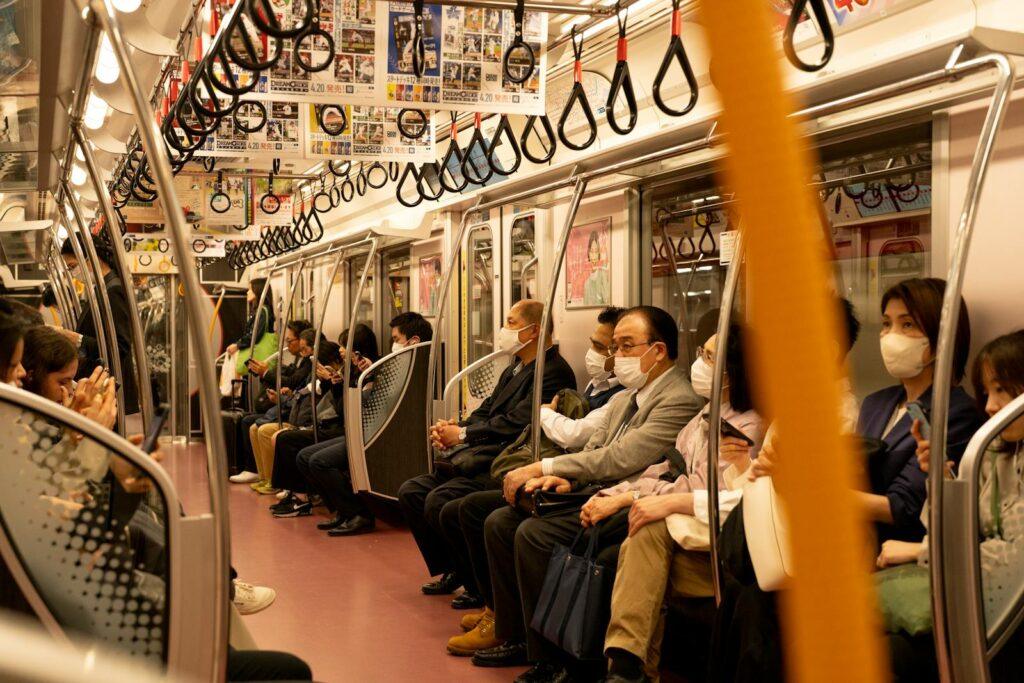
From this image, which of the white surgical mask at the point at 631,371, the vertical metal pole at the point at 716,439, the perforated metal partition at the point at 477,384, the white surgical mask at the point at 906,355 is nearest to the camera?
the white surgical mask at the point at 906,355

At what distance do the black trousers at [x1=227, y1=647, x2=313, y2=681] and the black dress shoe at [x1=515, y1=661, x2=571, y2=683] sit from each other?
1407 millimetres

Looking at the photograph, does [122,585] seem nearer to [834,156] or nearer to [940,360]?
[940,360]

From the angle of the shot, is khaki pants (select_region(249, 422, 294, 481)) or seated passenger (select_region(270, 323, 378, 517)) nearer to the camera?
seated passenger (select_region(270, 323, 378, 517))

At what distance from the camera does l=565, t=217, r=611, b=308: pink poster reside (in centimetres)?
535

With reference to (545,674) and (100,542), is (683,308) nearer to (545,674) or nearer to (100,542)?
(545,674)

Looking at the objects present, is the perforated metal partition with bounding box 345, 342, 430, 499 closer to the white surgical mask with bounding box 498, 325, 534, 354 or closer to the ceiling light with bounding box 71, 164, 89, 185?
the white surgical mask with bounding box 498, 325, 534, 354

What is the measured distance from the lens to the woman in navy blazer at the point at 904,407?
8.85 feet

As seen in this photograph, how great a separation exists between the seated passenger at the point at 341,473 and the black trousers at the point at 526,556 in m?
2.85

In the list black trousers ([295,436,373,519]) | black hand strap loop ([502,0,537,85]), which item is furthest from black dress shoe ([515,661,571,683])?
black trousers ([295,436,373,519])

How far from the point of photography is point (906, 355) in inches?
117

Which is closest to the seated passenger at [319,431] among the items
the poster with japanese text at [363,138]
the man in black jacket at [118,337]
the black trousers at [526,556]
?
the man in black jacket at [118,337]

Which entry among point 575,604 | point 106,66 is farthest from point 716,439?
point 106,66

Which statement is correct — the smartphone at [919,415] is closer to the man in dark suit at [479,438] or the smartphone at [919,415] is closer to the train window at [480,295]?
the man in dark suit at [479,438]

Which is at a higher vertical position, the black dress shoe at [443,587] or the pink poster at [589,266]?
the pink poster at [589,266]
